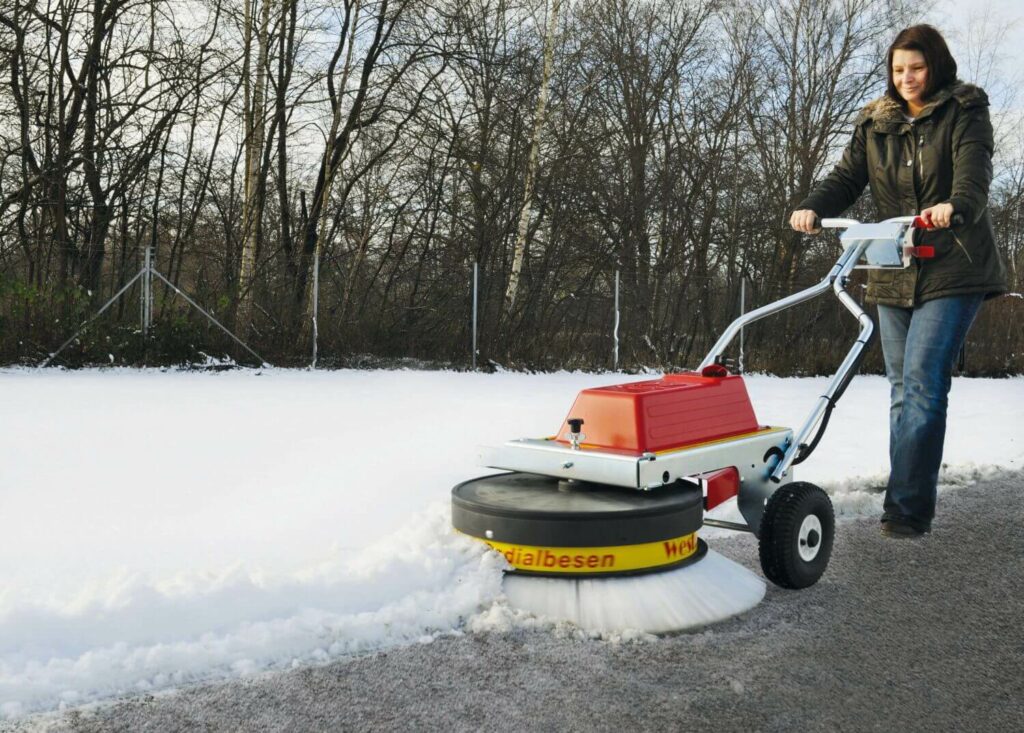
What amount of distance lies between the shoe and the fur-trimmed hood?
5.25 ft

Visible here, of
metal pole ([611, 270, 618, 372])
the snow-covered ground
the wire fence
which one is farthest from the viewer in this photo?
metal pole ([611, 270, 618, 372])

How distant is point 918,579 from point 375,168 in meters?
13.9

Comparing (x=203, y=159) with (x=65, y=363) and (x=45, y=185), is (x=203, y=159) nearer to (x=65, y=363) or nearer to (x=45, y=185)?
(x=45, y=185)

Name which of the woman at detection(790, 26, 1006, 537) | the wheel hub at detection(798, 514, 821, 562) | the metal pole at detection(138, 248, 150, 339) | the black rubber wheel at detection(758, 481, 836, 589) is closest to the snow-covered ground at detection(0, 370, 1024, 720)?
the woman at detection(790, 26, 1006, 537)

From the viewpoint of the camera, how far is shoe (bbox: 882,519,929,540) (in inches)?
154

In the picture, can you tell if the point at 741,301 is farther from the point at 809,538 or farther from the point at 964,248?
the point at 809,538

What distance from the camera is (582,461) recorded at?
2.95 meters

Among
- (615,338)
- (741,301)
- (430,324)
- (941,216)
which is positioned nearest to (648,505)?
(941,216)

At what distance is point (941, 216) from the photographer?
136 inches

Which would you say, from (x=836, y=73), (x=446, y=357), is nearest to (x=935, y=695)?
(x=446, y=357)

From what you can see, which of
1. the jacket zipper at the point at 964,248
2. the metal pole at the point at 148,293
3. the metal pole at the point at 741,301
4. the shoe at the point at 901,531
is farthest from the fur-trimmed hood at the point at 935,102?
the metal pole at the point at 741,301

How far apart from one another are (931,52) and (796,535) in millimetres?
2008

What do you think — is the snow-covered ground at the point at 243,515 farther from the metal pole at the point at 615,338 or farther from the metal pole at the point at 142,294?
the metal pole at the point at 615,338

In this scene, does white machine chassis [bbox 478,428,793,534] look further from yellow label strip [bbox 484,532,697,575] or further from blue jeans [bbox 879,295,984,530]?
blue jeans [bbox 879,295,984,530]
